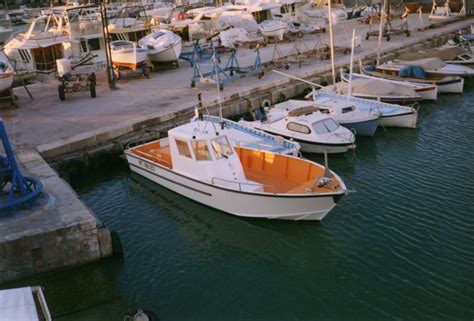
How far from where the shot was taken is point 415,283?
1219 centimetres

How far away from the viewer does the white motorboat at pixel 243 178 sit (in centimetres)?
1459

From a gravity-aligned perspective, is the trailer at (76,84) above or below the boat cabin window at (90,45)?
below

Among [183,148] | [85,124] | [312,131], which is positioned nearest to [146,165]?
[183,148]

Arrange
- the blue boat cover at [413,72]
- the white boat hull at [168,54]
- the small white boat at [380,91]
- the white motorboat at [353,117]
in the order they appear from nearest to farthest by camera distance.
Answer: the white motorboat at [353,117] → the small white boat at [380,91] → the blue boat cover at [413,72] → the white boat hull at [168,54]

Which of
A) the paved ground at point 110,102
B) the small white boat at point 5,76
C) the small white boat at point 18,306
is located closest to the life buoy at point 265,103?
the paved ground at point 110,102

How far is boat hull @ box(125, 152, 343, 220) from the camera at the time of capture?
14.5 meters

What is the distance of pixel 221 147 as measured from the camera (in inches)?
619

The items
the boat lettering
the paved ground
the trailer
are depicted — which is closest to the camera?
the boat lettering

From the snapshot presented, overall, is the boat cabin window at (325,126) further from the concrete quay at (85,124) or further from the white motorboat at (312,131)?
the concrete quay at (85,124)

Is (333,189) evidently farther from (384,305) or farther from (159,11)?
(159,11)

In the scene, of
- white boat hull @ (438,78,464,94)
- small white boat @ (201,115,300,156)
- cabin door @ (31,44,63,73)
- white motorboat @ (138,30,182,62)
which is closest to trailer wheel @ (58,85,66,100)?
white motorboat @ (138,30,182,62)

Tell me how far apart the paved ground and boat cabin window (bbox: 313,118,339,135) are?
20.7 feet

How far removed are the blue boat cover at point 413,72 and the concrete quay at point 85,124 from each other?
13.6 ft

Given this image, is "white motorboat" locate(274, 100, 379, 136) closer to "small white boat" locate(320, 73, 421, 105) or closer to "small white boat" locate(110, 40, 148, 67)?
"small white boat" locate(320, 73, 421, 105)
